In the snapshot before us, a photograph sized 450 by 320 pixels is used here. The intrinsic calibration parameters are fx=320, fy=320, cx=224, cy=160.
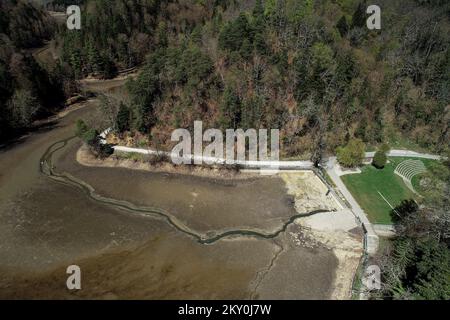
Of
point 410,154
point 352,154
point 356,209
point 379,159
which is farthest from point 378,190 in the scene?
point 410,154

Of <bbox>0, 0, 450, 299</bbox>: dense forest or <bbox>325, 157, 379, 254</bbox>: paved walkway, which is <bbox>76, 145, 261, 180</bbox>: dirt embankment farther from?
<bbox>325, 157, 379, 254</bbox>: paved walkway

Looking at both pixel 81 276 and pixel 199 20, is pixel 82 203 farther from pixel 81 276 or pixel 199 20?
pixel 199 20

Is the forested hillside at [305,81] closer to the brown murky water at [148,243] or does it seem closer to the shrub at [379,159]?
the shrub at [379,159]

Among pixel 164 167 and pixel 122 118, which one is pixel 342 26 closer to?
pixel 164 167

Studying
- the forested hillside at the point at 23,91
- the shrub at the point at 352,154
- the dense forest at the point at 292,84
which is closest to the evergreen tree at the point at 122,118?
the dense forest at the point at 292,84

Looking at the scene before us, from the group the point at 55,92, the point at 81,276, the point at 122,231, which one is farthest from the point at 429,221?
the point at 55,92
